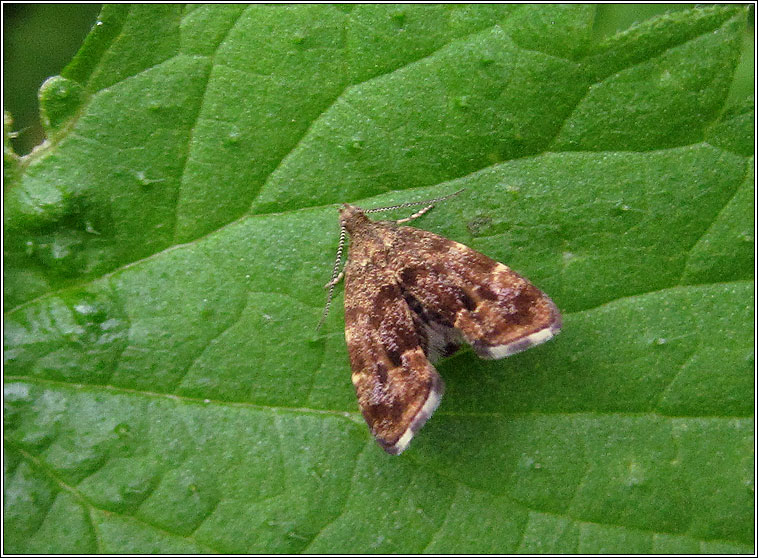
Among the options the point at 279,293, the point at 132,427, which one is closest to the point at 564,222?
the point at 279,293

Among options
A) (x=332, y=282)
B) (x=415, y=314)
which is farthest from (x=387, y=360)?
(x=332, y=282)

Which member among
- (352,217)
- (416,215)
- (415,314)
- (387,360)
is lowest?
(387,360)

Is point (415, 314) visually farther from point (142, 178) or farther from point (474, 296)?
point (142, 178)

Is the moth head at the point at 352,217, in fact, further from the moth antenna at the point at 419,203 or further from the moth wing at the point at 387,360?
the moth wing at the point at 387,360

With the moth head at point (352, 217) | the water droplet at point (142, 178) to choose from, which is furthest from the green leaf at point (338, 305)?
the moth head at point (352, 217)

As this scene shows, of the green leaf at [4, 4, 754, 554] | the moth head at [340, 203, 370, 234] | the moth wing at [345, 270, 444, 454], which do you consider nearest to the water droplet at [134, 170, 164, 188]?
the green leaf at [4, 4, 754, 554]

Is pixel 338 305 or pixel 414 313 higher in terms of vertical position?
pixel 338 305

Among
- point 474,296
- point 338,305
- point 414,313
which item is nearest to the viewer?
point 474,296

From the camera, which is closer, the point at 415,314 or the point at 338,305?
the point at 415,314

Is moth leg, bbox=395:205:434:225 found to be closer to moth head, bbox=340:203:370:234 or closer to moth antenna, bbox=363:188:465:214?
moth antenna, bbox=363:188:465:214
